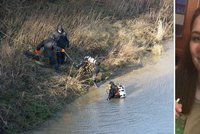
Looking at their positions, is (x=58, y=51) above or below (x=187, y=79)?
above

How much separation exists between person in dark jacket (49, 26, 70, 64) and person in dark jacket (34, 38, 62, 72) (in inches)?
0.6

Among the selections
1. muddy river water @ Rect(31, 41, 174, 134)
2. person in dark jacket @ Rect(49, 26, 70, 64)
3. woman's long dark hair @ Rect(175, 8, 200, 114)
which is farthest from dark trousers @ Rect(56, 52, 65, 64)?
woman's long dark hair @ Rect(175, 8, 200, 114)

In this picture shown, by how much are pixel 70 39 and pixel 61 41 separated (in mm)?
37

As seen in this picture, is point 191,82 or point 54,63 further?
point 191,82

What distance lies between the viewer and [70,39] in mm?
1723

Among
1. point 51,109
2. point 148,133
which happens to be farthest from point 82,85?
point 148,133

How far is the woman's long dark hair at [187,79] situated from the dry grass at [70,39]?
0.12 meters

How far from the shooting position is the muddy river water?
1.71 meters

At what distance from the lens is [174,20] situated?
1.75 meters

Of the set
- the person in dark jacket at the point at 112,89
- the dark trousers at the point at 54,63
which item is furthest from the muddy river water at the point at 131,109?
the dark trousers at the point at 54,63

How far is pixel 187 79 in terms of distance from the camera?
1799mm

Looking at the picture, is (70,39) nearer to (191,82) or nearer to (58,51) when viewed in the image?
(58,51)

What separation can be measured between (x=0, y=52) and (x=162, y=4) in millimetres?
667

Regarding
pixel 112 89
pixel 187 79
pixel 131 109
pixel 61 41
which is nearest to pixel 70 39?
pixel 61 41
